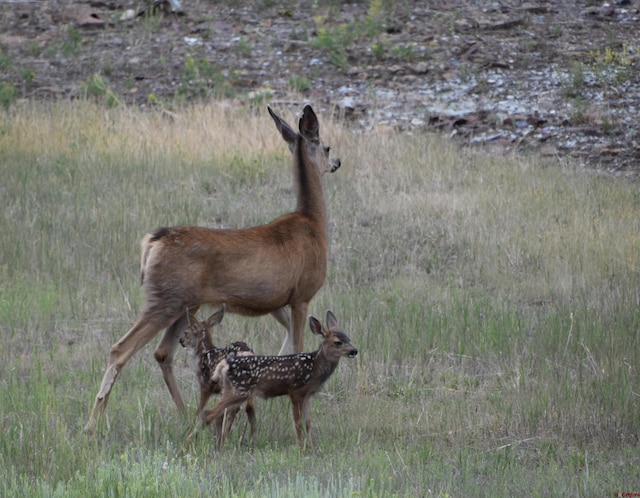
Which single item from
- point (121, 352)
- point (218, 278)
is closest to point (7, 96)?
point (218, 278)

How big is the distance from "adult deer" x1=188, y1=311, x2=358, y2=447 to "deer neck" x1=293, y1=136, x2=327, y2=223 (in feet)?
5.91

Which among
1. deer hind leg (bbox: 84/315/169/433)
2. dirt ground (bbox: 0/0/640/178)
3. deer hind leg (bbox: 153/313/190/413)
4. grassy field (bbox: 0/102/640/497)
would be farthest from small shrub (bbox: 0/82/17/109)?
deer hind leg (bbox: 84/315/169/433)

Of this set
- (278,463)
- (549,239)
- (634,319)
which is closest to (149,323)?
(278,463)

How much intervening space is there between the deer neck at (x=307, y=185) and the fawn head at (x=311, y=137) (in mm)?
84

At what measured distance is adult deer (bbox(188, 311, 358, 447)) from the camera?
23.9 ft

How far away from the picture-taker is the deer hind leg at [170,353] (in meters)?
8.19

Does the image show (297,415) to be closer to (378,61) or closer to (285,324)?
(285,324)

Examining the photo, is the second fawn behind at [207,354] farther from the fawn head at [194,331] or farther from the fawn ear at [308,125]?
the fawn ear at [308,125]

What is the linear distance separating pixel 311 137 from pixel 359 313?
1.66m

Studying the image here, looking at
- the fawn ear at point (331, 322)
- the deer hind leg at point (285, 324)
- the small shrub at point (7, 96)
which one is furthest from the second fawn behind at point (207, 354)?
the small shrub at point (7, 96)

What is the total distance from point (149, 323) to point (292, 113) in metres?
9.53

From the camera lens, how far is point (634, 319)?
9.41 metres

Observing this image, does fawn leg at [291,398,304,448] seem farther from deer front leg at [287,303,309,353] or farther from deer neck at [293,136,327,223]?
deer neck at [293,136,327,223]

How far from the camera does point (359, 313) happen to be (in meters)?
10.1
